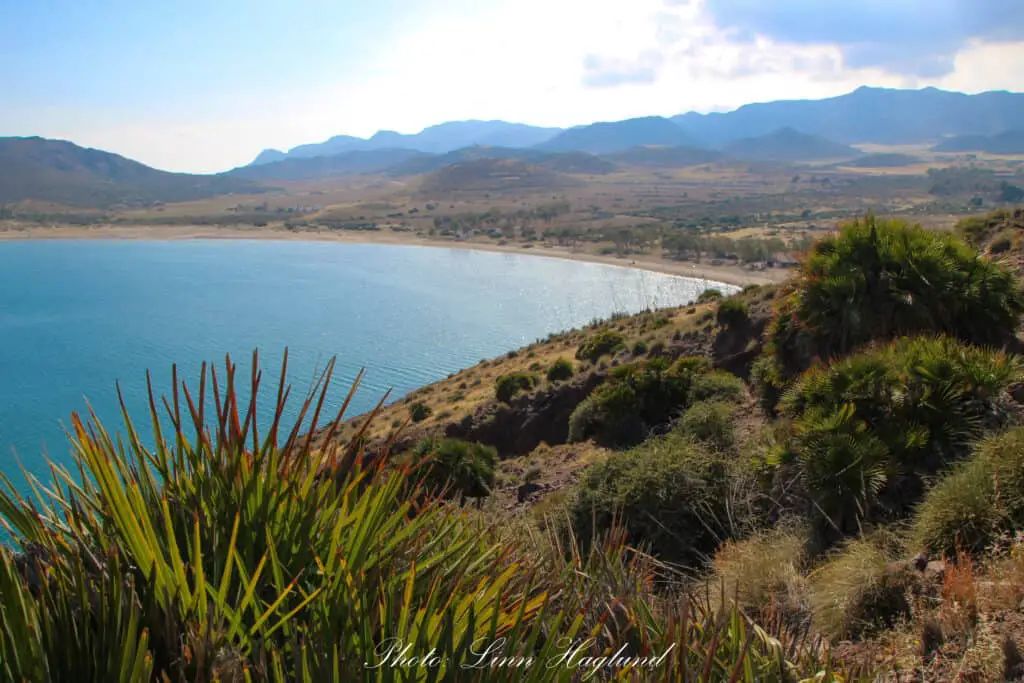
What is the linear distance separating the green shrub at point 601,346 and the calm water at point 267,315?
7.48m

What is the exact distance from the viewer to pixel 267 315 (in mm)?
63531

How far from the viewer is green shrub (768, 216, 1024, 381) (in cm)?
948

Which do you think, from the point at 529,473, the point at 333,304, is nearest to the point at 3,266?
the point at 333,304

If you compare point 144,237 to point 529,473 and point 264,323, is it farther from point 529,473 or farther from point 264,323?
point 529,473

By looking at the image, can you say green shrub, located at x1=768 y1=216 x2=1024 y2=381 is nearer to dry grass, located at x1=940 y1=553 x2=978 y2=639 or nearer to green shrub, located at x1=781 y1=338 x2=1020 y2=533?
green shrub, located at x1=781 y1=338 x2=1020 y2=533

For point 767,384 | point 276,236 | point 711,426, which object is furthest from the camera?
point 276,236

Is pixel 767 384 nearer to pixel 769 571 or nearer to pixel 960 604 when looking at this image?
pixel 769 571

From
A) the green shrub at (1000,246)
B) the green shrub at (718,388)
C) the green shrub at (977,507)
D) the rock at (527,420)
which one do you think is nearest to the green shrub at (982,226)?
the green shrub at (1000,246)

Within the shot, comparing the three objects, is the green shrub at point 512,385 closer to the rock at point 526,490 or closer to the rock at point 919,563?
the rock at point 526,490

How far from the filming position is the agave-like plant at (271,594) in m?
1.92

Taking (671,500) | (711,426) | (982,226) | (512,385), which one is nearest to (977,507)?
(671,500)

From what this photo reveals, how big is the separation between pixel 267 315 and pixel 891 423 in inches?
2432

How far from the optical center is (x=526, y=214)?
15200 centimetres

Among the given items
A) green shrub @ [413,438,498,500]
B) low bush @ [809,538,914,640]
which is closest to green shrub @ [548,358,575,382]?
green shrub @ [413,438,498,500]
